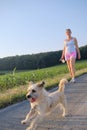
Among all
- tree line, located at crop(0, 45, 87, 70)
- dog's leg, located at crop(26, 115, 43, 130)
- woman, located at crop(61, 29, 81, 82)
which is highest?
woman, located at crop(61, 29, 81, 82)

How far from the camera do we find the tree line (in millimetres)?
64875

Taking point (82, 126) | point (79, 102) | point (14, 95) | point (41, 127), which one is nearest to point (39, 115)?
point (41, 127)

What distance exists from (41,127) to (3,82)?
1284 centimetres

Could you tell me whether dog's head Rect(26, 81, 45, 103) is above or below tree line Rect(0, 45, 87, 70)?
above

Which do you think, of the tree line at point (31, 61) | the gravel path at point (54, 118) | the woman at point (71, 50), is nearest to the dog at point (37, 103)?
the gravel path at point (54, 118)

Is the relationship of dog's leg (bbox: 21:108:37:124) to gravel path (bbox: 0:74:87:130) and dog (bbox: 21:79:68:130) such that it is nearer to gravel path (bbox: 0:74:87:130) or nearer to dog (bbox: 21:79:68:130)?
dog (bbox: 21:79:68:130)

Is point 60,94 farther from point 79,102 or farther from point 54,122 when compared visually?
point 79,102

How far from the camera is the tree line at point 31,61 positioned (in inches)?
2554

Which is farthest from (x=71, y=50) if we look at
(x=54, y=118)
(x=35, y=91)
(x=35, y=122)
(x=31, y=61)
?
(x=31, y=61)

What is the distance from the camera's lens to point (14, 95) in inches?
508

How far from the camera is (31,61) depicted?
6656cm

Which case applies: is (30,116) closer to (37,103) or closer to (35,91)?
(37,103)

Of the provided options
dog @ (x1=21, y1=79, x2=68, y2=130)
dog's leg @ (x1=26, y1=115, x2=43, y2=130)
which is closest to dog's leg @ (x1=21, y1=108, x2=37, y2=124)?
dog @ (x1=21, y1=79, x2=68, y2=130)

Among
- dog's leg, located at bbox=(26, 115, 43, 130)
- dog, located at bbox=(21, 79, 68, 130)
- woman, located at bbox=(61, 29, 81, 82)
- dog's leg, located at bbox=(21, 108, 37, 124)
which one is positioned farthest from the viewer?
woman, located at bbox=(61, 29, 81, 82)
